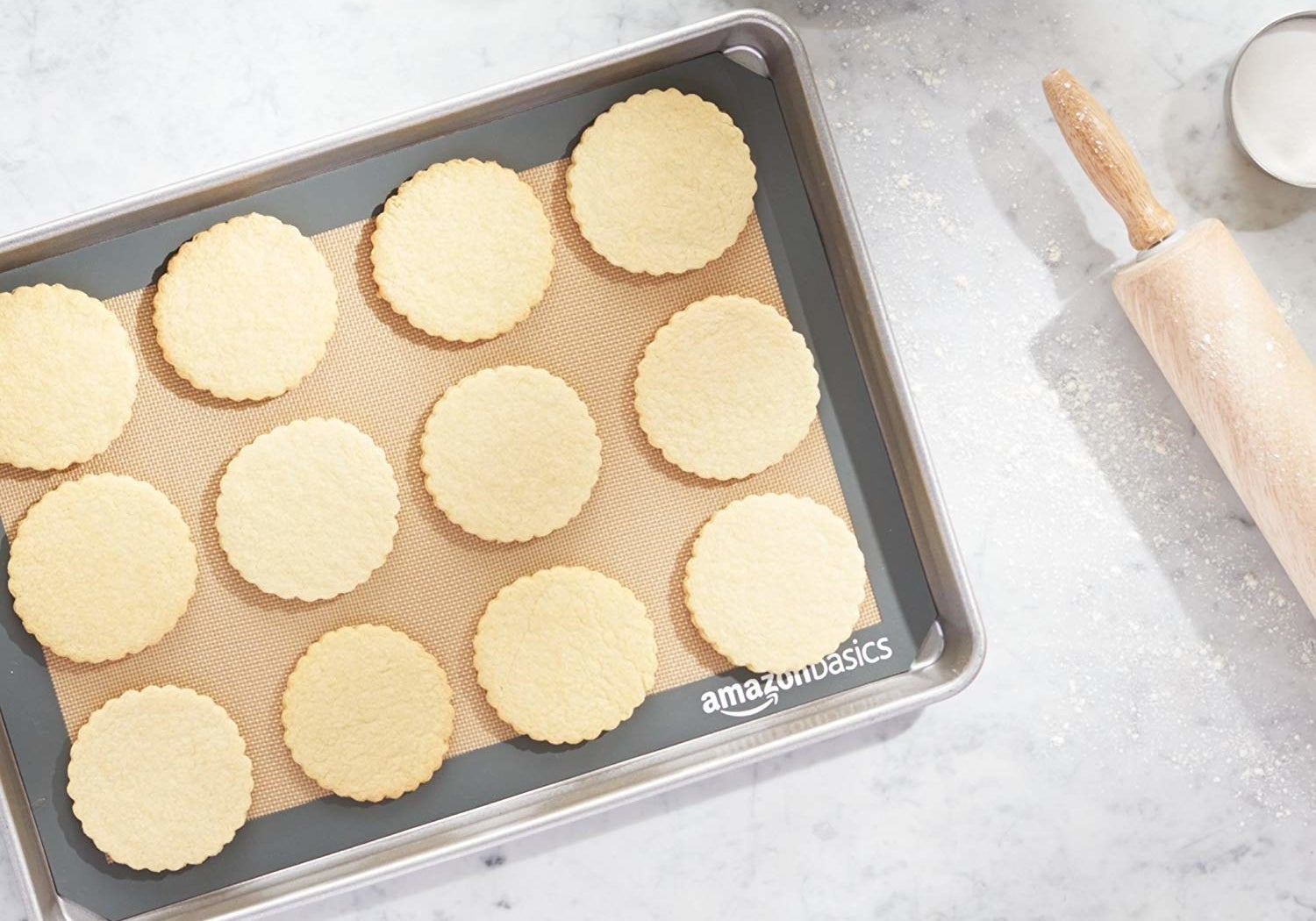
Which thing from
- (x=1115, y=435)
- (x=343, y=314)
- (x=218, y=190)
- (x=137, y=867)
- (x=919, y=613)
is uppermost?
(x=218, y=190)

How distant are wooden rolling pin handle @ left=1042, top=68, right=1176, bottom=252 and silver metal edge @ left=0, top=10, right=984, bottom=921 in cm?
→ 24

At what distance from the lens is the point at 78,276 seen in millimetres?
1123

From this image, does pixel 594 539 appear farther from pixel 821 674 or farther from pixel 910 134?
pixel 910 134

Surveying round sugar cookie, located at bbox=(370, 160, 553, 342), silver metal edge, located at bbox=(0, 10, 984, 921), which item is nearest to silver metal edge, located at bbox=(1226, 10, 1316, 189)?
silver metal edge, located at bbox=(0, 10, 984, 921)

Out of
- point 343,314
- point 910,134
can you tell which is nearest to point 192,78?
point 343,314

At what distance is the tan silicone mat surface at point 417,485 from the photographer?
114 cm

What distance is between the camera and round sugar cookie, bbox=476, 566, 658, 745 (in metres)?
1.13

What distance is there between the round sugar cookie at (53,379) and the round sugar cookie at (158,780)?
0.26 meters

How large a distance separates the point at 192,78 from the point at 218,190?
0.17m

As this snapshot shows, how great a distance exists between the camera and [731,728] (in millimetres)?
1162

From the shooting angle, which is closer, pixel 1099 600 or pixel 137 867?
pixel 137 867

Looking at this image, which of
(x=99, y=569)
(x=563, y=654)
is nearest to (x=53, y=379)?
(x=99, y=569)

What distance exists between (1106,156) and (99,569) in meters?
1.09

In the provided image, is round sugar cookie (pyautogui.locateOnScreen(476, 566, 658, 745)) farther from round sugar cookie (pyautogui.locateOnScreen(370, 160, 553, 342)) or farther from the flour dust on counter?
the flour dust on counter
